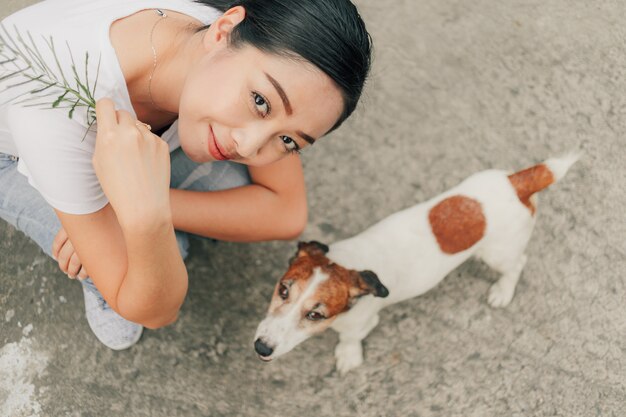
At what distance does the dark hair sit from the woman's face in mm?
22

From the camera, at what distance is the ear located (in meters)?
1.42

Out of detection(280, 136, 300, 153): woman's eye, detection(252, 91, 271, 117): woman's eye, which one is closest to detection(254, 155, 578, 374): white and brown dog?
detection(280, 136, 300, 153): woman's eye

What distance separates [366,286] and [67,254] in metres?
0.95

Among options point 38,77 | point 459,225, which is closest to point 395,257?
point 459,225

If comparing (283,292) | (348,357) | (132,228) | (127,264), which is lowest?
(348,357)

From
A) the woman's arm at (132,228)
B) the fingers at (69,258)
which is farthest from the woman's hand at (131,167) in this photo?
the fingers at (69,258)

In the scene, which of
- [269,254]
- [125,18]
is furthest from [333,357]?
[125,18]

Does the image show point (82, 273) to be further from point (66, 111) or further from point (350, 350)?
point (350, 350)

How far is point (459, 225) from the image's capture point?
2143mm

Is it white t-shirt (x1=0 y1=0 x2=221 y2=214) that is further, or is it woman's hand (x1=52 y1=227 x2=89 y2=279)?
woman's hand (x1=52 y1=227 x2=89 y2=279)

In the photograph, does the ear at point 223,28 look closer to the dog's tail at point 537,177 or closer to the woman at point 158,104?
the woman at point 158,104

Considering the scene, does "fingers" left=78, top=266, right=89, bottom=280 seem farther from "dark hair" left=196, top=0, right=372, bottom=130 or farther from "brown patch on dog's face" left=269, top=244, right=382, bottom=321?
"dark hair" left=196, top=0, right=372, bottom=130

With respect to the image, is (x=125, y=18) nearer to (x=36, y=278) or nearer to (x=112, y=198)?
(x=112, y=198)

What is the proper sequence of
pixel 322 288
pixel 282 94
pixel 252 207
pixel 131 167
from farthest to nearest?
1. pixel 252 207
2. pixel 322 288
3. pixel 282 94
4. pixel 131 167
